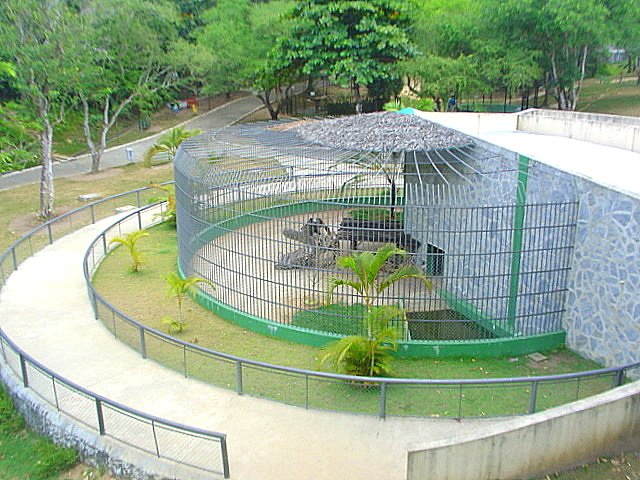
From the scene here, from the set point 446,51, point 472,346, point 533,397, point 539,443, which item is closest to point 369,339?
point 472,346

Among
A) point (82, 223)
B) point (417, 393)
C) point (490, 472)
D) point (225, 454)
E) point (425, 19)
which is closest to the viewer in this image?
point (490, 472)

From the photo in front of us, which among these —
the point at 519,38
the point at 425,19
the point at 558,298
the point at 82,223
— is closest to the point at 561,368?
the point at 558,298

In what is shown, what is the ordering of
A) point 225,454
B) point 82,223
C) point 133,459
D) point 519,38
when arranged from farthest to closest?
1. point 519,38
2. point 82,223
3. point 133,459
4. point 225,454

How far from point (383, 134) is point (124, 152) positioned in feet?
94.6

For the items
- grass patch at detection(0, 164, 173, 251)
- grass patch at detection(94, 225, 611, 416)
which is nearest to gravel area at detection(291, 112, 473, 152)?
grass patch at detection(94, 225, 611, 416)

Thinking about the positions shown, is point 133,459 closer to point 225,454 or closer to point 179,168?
point 225,454

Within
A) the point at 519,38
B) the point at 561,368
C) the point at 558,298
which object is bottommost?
the point at 561,368

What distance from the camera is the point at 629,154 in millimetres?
17078

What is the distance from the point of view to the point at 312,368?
1315 centimetres

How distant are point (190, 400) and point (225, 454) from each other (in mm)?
2614

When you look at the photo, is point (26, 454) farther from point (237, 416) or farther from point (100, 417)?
point (237, 416)

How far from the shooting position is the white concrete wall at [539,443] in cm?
838

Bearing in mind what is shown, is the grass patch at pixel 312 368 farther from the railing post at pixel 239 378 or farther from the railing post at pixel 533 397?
the railing post at pixel 533 397

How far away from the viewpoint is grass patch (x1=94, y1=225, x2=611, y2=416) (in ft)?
36.7
